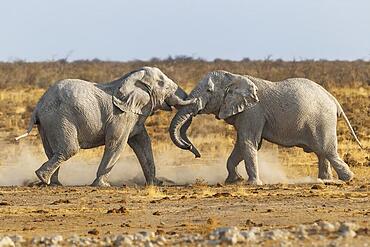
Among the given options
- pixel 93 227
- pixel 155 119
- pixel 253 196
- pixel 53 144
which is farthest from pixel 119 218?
pixel 155 119

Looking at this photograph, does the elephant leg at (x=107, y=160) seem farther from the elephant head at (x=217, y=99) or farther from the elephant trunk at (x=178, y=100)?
the elephant trunk at (x=178, y=100)

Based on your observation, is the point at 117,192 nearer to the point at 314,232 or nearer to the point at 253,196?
the point at 253,196

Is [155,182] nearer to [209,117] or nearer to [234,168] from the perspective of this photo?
[234,168]

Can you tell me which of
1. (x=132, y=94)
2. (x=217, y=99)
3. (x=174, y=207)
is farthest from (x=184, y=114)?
(x=174, y=207)

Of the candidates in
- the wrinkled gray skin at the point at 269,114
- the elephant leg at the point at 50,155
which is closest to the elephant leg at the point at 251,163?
the wrinkled gray skin at the point at 269,114

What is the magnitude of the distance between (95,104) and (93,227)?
7.42 m

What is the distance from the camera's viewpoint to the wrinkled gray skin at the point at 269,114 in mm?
26734

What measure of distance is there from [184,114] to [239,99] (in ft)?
3.99

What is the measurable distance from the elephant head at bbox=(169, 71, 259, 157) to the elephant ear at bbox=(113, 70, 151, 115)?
0.79 meters

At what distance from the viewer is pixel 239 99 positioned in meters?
26.8

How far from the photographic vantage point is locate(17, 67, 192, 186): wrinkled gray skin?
26359 millimetres

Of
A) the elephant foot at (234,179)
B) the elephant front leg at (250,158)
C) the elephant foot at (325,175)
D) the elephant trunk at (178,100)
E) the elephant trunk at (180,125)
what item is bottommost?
the elephant foot at (234,179)

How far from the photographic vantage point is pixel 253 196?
78.1 ft

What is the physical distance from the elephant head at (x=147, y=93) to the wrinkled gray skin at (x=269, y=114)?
1.24ft
